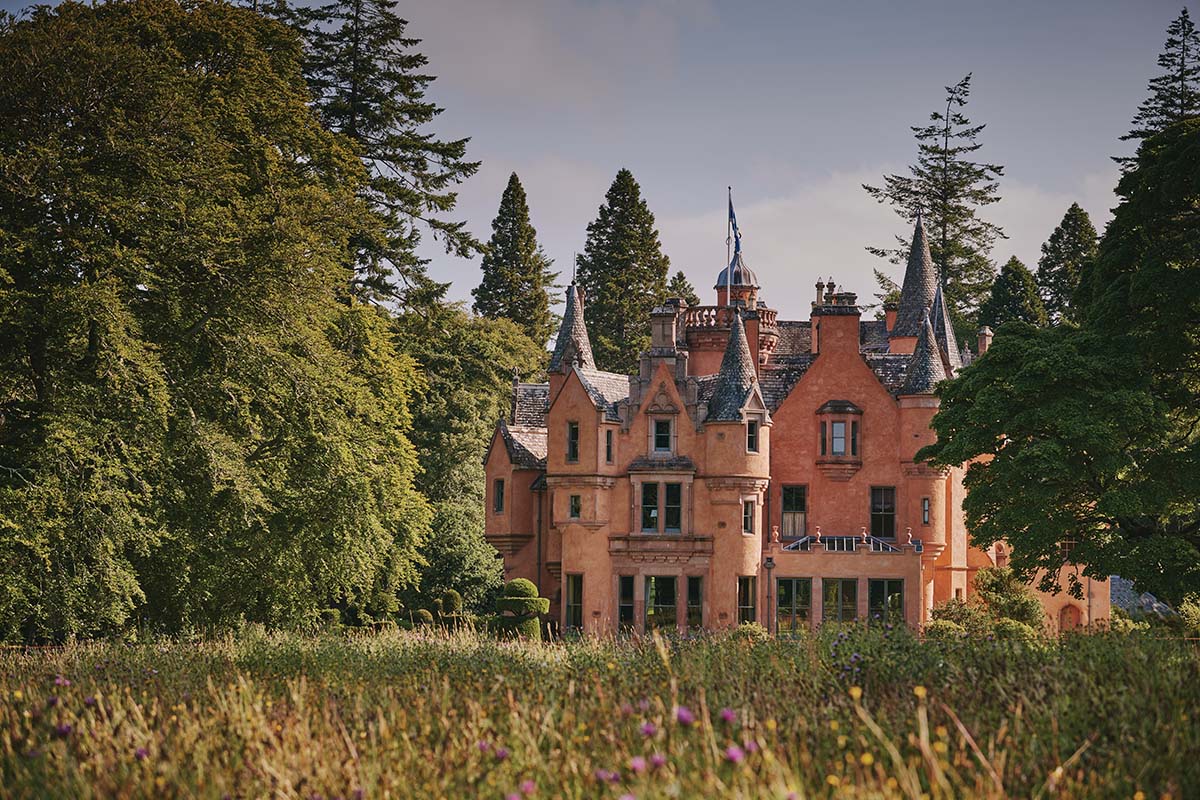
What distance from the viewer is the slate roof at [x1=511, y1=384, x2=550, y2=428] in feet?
160

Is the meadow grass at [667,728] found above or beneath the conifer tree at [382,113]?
beneath

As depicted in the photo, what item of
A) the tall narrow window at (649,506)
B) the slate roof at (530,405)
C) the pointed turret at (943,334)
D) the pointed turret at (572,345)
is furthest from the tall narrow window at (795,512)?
the slate roof at (530,405)

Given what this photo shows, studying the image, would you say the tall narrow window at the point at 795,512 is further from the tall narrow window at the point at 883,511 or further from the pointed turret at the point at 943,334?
the pointed turret at the point at 943,334

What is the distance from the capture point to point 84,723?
38.2ft

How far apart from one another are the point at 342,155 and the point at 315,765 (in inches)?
1084

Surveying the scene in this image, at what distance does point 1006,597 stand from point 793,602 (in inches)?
252

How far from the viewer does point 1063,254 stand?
262 ft

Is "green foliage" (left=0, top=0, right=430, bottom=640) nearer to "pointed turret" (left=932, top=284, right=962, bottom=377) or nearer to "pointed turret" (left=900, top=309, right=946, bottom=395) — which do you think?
"pointed turret" (left=900, top=309, right=946, bottom=395)

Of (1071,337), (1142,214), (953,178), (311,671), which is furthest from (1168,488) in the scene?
(953,178)

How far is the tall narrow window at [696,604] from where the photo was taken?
42.5 meters

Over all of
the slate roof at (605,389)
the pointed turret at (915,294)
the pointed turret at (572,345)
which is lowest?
the slate roof at (605,389)

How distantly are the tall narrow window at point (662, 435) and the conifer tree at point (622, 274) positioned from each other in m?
28.4

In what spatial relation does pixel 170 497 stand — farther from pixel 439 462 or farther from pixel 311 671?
pixel 439 462

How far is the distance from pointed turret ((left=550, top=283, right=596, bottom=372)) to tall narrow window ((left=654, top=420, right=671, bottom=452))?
343 centimetres
